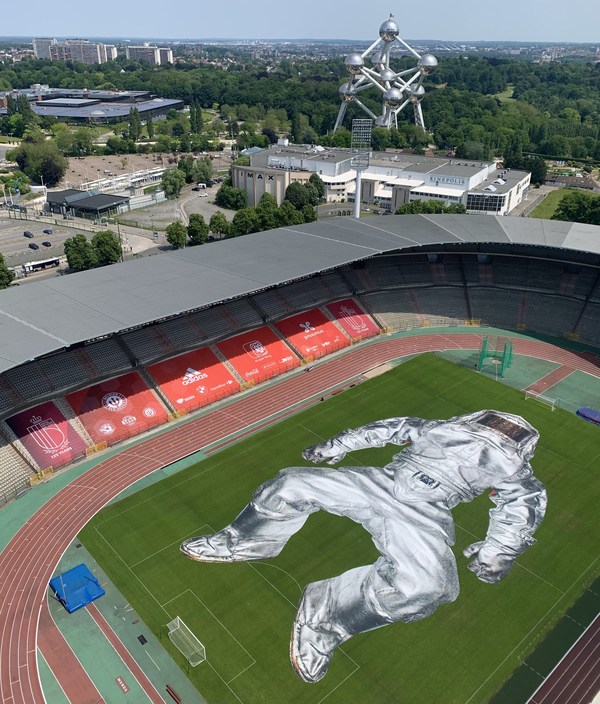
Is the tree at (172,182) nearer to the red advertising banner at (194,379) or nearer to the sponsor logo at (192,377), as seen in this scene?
the red advertising banner at (194,379)

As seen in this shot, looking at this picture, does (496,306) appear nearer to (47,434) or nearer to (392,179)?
(47,434)

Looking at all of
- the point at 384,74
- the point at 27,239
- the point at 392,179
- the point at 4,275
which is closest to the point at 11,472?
the point at 4,275

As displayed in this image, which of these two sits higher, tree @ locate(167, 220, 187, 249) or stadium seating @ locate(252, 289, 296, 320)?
stadium seating @ locate(252, 289, 296, 320)

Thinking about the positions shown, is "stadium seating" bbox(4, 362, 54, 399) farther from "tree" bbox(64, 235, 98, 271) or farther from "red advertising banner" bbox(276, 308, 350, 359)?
"tree" bbox(64, 235, 98, 271)

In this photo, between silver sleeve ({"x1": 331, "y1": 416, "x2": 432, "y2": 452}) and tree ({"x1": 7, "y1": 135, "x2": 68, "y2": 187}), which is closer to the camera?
silver sleeve ({"x1": 331, "y1": 416, "x2": 432, "y2": 452})

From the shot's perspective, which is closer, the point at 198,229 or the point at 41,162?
the point at 198,229

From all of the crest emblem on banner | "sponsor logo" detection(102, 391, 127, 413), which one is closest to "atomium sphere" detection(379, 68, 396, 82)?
"sponsor logo" detection(102, 391, 127, 413)

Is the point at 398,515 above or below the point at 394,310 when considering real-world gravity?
below
